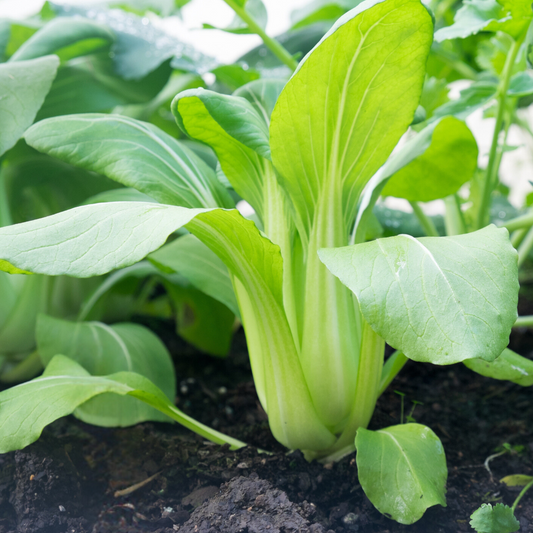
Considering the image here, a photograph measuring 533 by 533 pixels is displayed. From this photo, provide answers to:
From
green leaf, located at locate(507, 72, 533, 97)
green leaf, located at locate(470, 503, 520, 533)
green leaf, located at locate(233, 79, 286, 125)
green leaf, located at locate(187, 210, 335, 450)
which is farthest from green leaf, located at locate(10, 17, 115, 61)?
green leaf, located at locate(470, 503, 520, 533)

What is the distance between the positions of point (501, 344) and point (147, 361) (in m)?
0.57

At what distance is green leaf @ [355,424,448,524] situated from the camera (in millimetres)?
484

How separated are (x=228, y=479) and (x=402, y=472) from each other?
20cm

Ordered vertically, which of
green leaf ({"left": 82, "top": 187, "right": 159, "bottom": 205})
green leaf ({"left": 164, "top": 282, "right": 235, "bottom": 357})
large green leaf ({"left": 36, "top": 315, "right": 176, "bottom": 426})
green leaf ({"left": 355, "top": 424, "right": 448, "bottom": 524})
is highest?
green leaf ({"left": 82, "top": 187, "right": 159, "bottom": 205})

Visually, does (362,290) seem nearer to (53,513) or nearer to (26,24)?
(53,513)

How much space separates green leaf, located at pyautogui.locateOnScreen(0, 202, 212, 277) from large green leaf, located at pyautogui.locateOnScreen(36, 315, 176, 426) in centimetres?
33

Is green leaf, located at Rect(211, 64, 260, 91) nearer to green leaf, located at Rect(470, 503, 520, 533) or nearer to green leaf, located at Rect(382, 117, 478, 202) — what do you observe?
green leaf, located at Rect(382, 117, 478, 202)

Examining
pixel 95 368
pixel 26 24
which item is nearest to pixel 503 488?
pixel 95 368

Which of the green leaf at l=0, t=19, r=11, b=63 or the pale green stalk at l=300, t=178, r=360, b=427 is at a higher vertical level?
the green leaf at l=0, t=19, r=11, b=63

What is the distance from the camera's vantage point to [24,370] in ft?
2.81

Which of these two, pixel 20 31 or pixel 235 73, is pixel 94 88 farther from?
pixel 235 73

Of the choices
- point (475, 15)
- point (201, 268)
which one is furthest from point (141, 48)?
point (475, 15)

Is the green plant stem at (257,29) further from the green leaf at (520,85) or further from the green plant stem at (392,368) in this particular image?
the green plant stem at (392,368)

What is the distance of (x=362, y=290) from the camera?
1.36 ft
